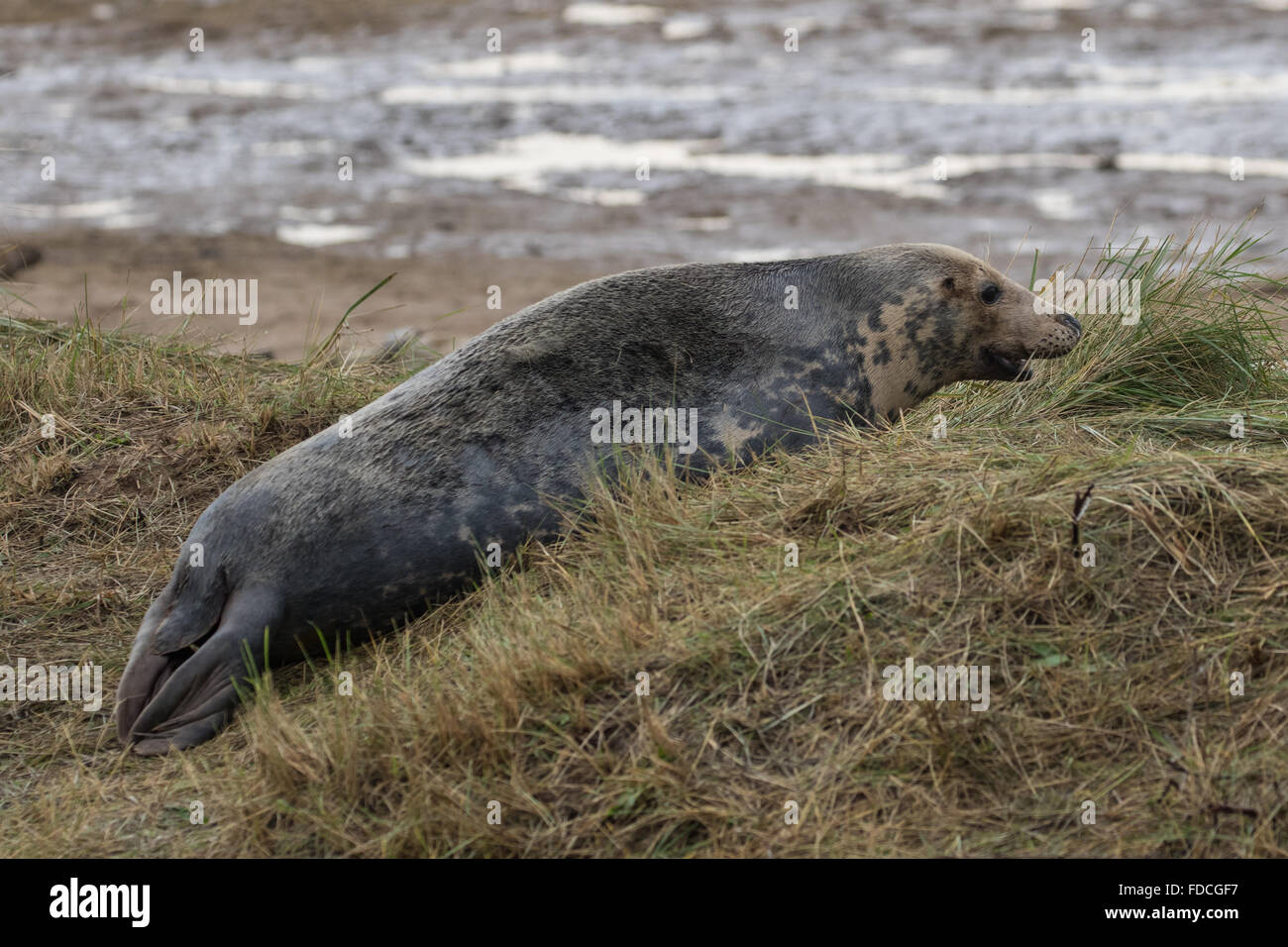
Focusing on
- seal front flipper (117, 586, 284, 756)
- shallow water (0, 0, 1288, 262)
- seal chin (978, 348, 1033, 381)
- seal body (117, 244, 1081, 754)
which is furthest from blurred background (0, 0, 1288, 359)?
seal chin (978, 348, 1033, 381)

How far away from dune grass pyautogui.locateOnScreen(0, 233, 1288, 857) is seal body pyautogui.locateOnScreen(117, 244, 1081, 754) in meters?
0.15

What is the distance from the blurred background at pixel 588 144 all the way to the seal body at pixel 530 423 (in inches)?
91.8

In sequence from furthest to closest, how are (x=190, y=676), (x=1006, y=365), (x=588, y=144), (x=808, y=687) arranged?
1. (x=588, y=144)
2. (x=1006, y=365)
3. (x=190, y=676)
4. (x=808, y=687)

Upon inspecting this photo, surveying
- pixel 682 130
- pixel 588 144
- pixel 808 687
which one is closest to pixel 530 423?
pixel 808 687

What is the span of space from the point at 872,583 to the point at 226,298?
6.83 meters

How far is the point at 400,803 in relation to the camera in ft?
10.6

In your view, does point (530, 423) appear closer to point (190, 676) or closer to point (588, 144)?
point (190, 676)

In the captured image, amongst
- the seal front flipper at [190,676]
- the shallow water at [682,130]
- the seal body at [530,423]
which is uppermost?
the shallow water at [682,130]

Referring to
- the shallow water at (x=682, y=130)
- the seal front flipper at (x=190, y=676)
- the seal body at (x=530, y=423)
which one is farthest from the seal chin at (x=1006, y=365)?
the shallow water at (x=682, y=130)

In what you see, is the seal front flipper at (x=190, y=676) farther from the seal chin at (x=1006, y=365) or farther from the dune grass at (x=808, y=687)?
the seal chin at (x=1006, y=365)

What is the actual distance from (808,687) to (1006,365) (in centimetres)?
213

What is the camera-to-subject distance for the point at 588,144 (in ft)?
42.7

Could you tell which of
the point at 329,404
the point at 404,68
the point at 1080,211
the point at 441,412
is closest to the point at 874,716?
the point at 441,412

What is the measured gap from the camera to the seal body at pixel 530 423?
13.6 feet
